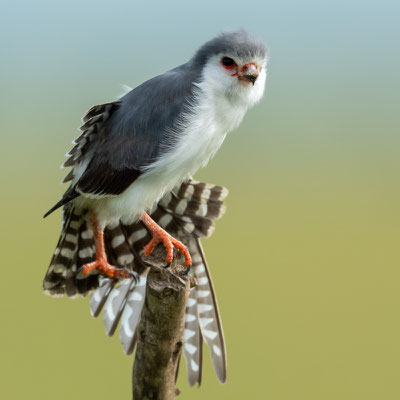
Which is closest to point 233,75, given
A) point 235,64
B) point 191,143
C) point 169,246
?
A: point 235,64

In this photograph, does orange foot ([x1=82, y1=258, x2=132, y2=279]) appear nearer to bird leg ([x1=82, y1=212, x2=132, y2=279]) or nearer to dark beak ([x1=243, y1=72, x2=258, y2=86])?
bird leg ([x1=82, y1=212, x2=132, y2=279])

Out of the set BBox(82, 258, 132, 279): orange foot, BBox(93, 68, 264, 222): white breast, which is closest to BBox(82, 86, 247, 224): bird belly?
BBox(93, 68, 264, 222): white breast

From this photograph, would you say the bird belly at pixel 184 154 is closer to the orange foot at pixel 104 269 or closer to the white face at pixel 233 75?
the white face at pixel 233 75

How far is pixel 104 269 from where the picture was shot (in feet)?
15.0

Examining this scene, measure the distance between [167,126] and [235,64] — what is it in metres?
0.56

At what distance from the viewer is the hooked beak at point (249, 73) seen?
3.97 meters

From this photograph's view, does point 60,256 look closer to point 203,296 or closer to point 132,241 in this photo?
point 132,241

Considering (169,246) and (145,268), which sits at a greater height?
(145,268)

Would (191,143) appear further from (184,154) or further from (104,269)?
(104,269)

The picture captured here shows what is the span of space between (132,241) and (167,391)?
54.6 inches

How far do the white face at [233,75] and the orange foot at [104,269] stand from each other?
4.70ft

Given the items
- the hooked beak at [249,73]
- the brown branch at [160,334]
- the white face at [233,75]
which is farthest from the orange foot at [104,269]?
the hooked beak at [249,73]

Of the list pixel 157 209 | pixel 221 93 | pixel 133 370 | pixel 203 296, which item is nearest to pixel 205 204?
pixel 157 209

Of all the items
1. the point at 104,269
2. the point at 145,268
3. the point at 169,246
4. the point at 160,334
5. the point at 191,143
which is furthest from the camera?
the point at 145,268
